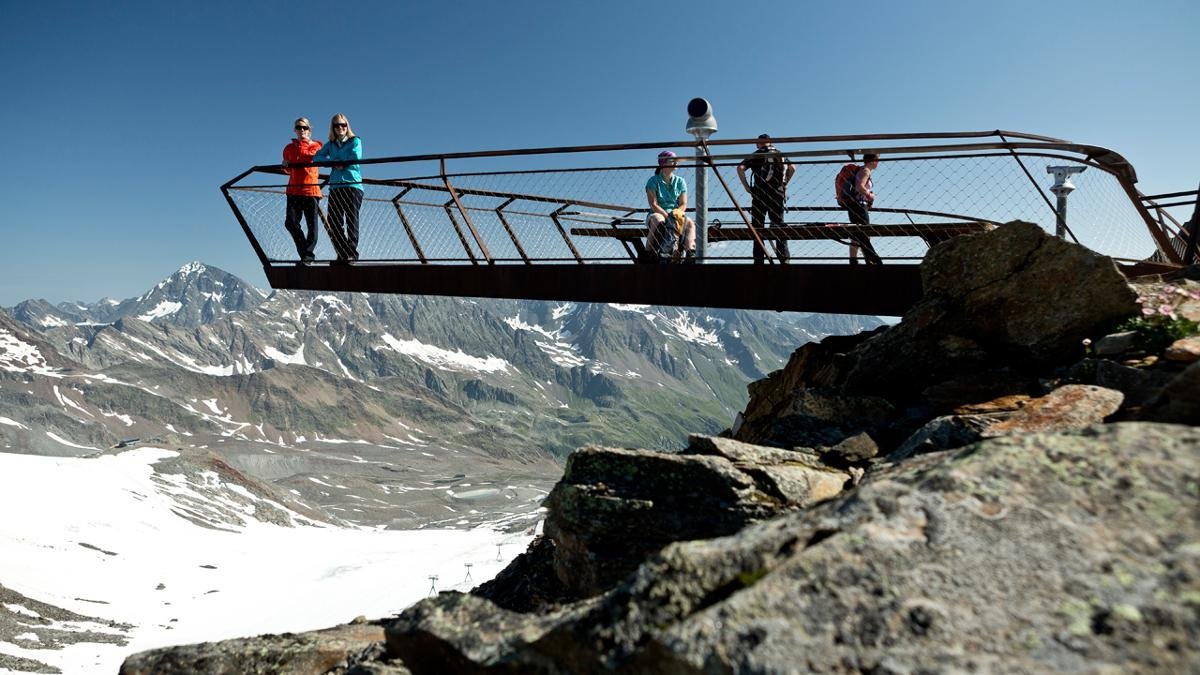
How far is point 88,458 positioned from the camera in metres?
137

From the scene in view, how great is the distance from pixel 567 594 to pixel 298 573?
11424 cm

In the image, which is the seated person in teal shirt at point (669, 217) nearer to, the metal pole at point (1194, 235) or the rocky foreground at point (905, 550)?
the rocky foreground at point (905, 550)

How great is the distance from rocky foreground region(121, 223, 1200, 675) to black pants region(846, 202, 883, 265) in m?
3.22

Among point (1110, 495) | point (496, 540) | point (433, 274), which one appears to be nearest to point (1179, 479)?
point (1110, 495)

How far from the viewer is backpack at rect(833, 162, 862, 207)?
469 inches

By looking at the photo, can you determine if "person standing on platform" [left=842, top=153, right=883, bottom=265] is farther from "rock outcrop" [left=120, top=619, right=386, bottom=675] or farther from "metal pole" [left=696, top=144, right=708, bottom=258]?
"rock outcrop" [left=120, top=619, right=386, bottom=675]

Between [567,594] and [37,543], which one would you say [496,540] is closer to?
[37,543]

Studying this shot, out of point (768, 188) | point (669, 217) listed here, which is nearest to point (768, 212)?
point (768, 188)

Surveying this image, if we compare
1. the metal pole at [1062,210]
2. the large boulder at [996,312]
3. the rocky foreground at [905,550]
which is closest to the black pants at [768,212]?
the large boulder at [996,312]

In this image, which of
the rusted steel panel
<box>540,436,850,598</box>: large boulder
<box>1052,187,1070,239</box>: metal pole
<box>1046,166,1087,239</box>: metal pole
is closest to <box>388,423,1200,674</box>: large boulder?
<box>540,436,850,598</box>: large boulder

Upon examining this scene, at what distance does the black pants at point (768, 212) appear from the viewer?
11.8 meters

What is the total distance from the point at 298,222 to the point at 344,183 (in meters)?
1.49

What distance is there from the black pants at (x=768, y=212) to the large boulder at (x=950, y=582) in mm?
7585

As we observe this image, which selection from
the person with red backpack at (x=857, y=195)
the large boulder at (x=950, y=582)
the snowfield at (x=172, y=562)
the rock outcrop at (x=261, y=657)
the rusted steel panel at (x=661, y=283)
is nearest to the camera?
the large boulder at (x=950, y=582)
